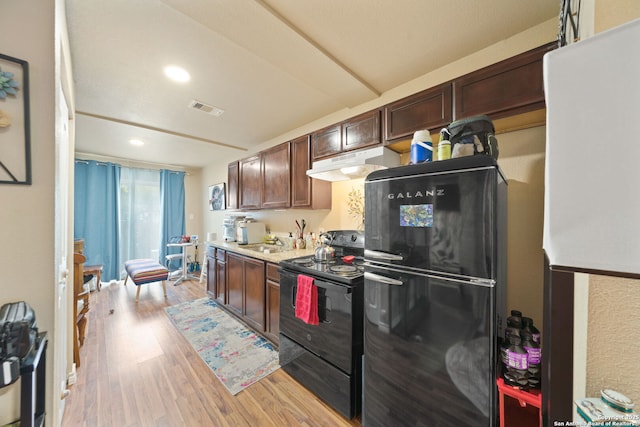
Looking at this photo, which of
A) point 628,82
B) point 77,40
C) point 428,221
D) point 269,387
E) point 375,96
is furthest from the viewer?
point 375,96

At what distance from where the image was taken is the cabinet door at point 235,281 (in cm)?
280

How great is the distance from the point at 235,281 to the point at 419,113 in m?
2.69

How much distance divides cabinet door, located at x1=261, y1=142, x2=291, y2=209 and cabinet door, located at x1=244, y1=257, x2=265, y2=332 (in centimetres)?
75

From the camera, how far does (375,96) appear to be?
6.77ft

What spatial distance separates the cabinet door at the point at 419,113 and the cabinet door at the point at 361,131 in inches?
3.6

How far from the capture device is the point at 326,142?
Answer: 2312mm

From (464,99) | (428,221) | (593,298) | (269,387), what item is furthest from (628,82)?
(269,387)

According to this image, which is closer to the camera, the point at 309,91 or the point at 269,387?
the point at 269,387

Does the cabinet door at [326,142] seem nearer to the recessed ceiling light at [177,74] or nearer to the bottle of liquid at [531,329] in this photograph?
the recessed ceiling light at [177,74]

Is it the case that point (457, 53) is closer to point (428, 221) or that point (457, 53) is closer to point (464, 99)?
point (464, 99)

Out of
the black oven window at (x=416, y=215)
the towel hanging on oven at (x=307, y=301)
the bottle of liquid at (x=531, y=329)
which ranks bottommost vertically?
the towel hanging on oven at (x=307, y=301)

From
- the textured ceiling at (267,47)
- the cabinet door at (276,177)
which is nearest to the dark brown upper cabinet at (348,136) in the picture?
the textured ceiling at (267,47)

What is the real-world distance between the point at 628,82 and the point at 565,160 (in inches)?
4.8

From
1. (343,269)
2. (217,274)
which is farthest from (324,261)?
(217,274)
